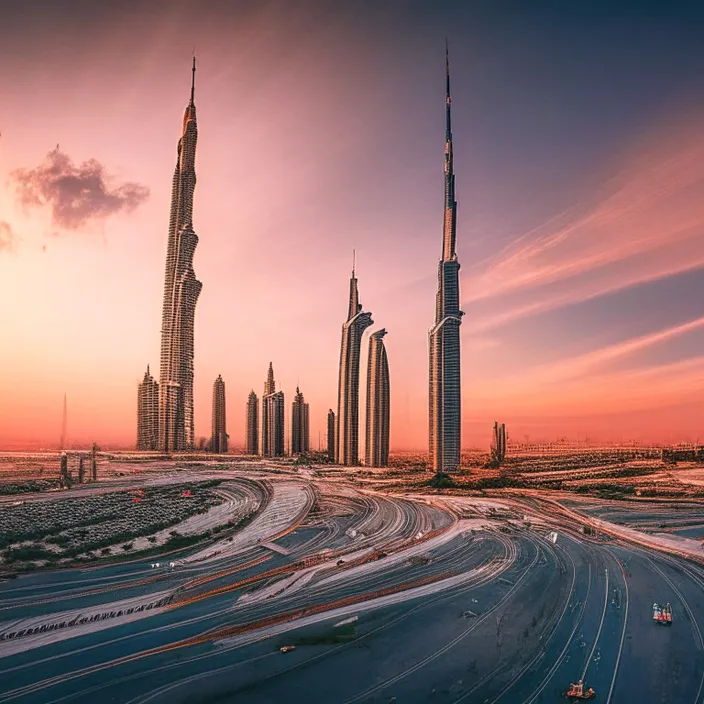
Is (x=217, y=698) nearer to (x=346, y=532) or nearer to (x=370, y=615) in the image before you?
(x=370, y=615)

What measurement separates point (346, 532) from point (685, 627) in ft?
147

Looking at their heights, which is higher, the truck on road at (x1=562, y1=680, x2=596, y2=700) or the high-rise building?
the high-rise building

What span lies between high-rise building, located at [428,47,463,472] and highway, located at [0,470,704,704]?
3842 inches

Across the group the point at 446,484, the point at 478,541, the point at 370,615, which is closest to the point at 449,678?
the point at 370,615

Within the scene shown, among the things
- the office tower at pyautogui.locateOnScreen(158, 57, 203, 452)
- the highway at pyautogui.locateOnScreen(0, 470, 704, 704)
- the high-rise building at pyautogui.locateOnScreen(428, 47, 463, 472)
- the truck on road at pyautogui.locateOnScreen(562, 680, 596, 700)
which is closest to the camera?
the truck on road at pyautogui.locateOnScreen(562, 680, 596, 700)

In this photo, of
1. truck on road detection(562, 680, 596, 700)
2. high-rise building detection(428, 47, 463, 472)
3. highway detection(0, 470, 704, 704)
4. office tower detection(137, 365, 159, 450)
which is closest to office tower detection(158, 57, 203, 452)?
office tower detection(137, 365, 159, 450)

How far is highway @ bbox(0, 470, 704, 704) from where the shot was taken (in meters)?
31.9

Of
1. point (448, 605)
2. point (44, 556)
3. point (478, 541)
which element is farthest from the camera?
point (478, 541)

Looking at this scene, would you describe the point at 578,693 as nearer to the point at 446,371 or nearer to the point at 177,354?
the point at 446,371

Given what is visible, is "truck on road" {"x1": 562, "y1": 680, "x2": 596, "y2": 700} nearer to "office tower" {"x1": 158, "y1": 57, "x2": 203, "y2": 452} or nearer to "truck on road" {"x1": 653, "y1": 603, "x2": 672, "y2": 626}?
"truck on road" {"x1": 653, "y1": 603, "x2": 672, "y2": 626}

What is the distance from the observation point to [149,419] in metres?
192

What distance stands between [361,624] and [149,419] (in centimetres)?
17160

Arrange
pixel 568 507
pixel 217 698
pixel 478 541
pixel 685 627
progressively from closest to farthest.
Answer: pixel 217 698 → pixel 685 627 → pixel 478 541 → pixel 568 507

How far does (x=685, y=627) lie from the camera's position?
42.6 metres
